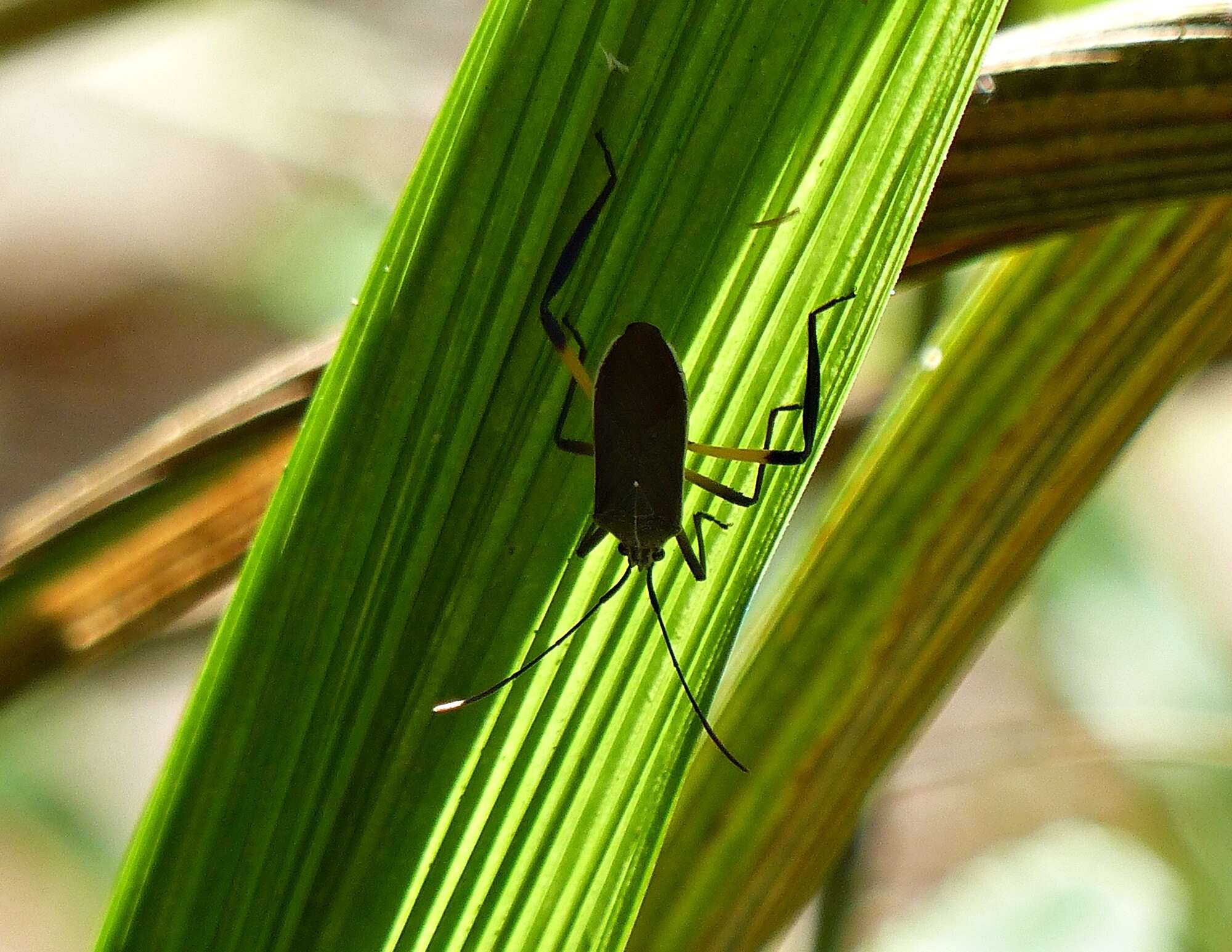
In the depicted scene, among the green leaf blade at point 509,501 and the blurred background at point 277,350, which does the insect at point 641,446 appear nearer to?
the green leaf blade at point 509,501

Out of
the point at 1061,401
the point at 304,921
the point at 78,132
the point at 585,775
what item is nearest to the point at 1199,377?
the point at 1061,401

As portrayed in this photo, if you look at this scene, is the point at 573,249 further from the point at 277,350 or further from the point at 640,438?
the point at 277,350

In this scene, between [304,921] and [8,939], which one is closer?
[304,921]

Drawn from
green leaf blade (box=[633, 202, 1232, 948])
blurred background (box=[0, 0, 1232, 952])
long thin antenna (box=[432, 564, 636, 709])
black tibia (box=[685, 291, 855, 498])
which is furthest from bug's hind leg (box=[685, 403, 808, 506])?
A: blurred background (box=[0, 0, 1232, 952])

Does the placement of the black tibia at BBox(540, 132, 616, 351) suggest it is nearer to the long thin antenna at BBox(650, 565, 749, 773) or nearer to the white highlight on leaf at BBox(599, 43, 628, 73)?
the white highlight on leaf at BBox(599, 43, 628, 73)

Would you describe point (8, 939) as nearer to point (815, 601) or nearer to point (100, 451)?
point (100, 451)

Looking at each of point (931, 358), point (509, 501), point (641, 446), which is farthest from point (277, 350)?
point (509, 501)
